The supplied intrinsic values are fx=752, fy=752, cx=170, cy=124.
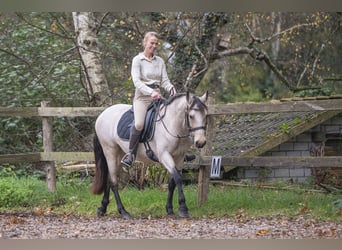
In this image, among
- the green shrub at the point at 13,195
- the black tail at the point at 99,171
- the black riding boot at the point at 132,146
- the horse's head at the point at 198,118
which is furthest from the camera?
the green shrub at the point at 13,195

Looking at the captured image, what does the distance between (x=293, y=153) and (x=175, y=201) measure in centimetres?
200

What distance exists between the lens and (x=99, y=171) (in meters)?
7.18

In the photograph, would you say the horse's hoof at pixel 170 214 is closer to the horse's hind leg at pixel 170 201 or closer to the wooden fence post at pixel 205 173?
the horse's hind leg at pixel 170 201

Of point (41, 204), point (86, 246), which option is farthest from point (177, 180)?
point (41, 204)

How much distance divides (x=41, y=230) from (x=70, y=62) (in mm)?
3651

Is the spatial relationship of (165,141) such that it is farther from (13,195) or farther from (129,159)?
(13,195)

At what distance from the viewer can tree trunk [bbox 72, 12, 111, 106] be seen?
8758 mm

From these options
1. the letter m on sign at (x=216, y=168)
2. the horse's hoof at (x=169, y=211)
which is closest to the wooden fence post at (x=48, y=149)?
the horse's hoof at (x=169, y=211)

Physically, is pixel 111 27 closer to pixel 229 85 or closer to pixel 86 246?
pixel 86 246

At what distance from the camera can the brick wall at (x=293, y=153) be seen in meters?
8.59

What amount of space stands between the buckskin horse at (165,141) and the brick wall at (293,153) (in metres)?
A: 2.10

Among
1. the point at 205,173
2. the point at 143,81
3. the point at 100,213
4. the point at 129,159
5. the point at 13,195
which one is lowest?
the point at 100,213

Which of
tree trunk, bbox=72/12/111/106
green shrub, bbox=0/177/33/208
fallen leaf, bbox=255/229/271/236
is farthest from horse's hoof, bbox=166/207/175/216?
tree trunk, bbox=72/12/111/106

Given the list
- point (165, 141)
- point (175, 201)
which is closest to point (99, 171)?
point (175, 201)
